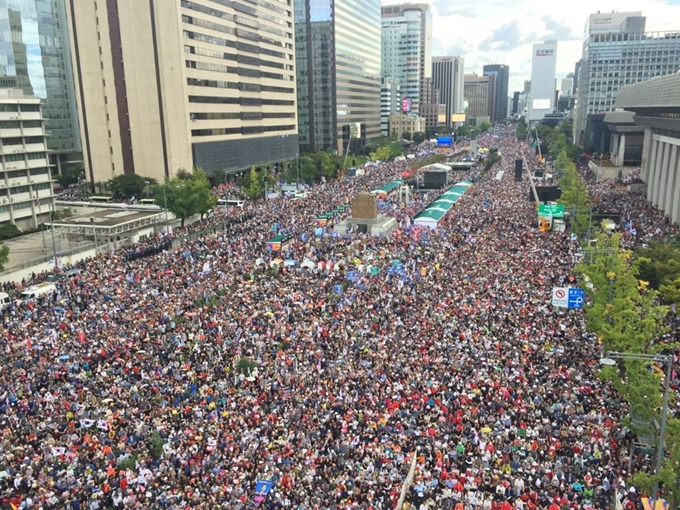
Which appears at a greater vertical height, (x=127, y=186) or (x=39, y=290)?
(x=127, y=186)

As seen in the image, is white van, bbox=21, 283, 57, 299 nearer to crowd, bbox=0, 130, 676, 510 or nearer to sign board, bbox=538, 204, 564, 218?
crowd, bbox=0, 130, 676, 510

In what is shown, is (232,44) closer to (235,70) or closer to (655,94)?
(235,70)

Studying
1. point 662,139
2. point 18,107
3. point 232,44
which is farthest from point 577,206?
point 232,44

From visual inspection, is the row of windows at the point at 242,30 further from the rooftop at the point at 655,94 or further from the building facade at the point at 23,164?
the rooftop at the point at 655,94

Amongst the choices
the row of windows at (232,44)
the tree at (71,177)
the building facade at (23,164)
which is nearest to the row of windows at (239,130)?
the row of windows at (232,44)

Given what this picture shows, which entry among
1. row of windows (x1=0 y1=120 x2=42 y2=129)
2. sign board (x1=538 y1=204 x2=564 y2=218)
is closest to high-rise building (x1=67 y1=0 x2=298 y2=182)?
row of windows (x1=0 y1=120 x2=42 y2=129)

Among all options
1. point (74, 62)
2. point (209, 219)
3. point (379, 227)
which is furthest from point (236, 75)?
point (379, 227)
